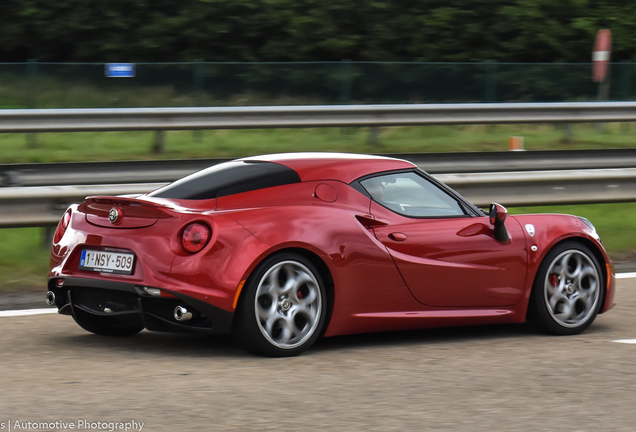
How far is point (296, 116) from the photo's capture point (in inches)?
682

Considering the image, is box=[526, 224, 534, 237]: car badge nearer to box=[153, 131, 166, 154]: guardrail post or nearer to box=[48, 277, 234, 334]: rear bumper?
box=[48, 277, 234, 334]: rear bumper

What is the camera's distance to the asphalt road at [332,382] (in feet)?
15.0

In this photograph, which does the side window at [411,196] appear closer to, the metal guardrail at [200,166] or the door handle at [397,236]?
the door handle at [397,236]

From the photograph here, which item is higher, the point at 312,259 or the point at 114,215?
the point at 114,215

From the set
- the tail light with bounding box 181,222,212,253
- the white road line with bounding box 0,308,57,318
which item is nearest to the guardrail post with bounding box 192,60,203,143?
the white road line with bounding box 0,308,57,318

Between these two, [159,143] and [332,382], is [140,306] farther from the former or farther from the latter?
[159,143]

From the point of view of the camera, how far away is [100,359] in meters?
5.77

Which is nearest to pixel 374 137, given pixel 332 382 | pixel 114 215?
pixel 114 215

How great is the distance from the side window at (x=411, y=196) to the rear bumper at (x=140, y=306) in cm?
131

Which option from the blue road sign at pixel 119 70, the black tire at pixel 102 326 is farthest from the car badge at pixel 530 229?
the blue road sign at pixel 119 70

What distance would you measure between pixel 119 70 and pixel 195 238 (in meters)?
15.4

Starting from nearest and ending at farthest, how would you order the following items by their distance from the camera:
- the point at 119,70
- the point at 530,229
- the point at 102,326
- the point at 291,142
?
the point at 102,326 → the point at 530,229 → the point at 291,142 → the point at 119,70

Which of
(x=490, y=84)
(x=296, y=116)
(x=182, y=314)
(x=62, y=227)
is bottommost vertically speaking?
(x=182, y=314)

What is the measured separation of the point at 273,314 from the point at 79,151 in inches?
506
